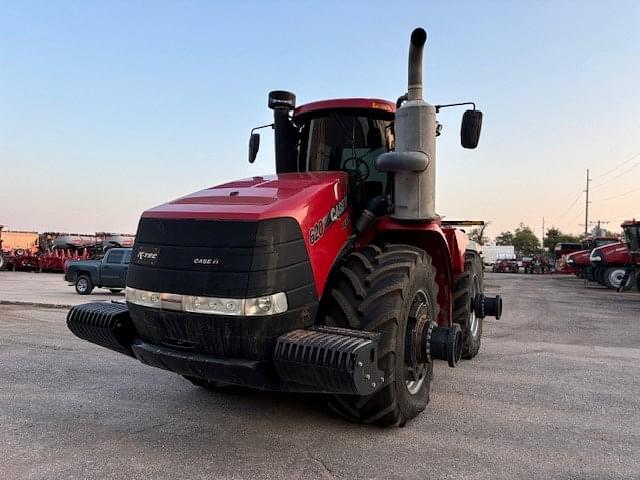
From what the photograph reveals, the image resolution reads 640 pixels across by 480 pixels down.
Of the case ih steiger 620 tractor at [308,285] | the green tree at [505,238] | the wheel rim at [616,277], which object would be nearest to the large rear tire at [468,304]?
the case ih steiger 620 tractor at [308,285]

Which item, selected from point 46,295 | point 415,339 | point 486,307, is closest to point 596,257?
point 486,307

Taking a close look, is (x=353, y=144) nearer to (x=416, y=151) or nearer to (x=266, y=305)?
(x=416, y=151)

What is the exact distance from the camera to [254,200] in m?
3.78

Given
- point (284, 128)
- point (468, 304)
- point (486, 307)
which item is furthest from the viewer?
point (486, 307)

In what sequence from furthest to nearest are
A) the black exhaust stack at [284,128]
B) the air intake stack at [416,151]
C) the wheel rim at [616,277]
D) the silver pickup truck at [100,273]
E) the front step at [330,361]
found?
the wheel rim at [616,277]
the silver pickup truck at [100,273]
the black exhaust stack at [284,128]
the air intake stack at [416,151]
the front step at [330,361]

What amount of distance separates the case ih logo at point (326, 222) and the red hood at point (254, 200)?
0.38 ft

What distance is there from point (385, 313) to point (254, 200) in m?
1.22

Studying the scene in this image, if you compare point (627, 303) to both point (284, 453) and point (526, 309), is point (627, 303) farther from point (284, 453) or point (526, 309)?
point (284, 453)

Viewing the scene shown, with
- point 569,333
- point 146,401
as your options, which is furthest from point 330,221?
point 569,333

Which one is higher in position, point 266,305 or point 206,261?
point 206,261

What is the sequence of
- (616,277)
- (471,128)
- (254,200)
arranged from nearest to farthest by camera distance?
(254,200), (471,128), (616,277)

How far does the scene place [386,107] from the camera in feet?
16.8

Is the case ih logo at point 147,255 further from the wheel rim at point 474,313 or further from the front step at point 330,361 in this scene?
the wheel rim at point 474,313

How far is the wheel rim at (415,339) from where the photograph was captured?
13.5ft
